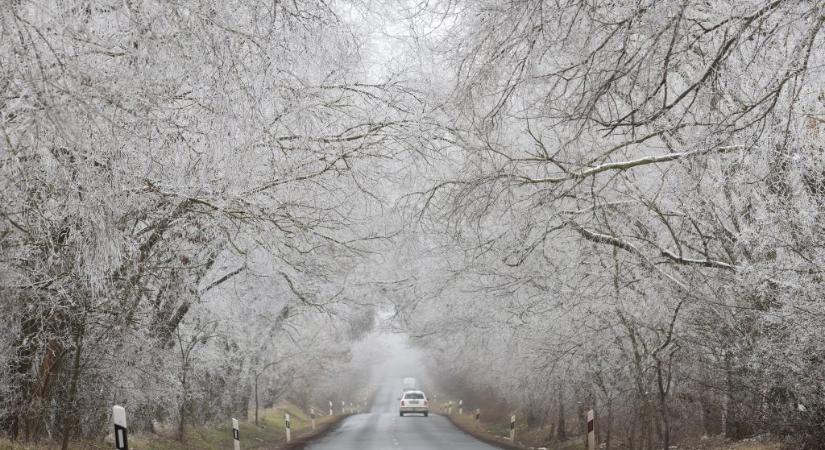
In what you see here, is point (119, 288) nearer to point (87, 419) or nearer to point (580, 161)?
point (87, 419)

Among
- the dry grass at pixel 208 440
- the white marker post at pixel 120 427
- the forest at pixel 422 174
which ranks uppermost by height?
the forest at pixel 422 174

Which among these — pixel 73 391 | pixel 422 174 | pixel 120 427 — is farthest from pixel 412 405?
pixel 120 427

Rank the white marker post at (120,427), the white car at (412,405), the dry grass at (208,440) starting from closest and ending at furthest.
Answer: the white marker post at (120,427)
the dry grass at (208,440)
the white car at (412,405)

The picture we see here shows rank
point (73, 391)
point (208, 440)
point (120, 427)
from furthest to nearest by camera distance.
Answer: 1. point (208, 440)
2. point (73, 391)
3. point (120, 427)

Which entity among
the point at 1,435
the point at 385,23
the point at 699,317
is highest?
the point at 385,23

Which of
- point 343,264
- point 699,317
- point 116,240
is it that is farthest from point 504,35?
point 343,264

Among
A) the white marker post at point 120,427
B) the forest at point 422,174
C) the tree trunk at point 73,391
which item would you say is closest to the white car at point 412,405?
the forest at point 422,174

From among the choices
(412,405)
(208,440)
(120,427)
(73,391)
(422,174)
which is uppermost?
(422,174)

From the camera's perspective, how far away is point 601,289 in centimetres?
1316

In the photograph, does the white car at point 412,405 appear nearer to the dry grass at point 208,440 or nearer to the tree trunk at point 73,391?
the dry grass at point 208,440

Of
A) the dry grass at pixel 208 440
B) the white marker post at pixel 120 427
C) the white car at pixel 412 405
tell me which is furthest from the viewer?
the white car at pixel 412 405

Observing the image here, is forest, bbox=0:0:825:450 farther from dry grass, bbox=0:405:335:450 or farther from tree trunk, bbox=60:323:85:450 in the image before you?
dry grass, bbox=0:405:335:450

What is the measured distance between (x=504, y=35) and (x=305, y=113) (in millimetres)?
2081

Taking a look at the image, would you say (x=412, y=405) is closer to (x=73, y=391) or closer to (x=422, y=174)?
(x=73, y=391)
